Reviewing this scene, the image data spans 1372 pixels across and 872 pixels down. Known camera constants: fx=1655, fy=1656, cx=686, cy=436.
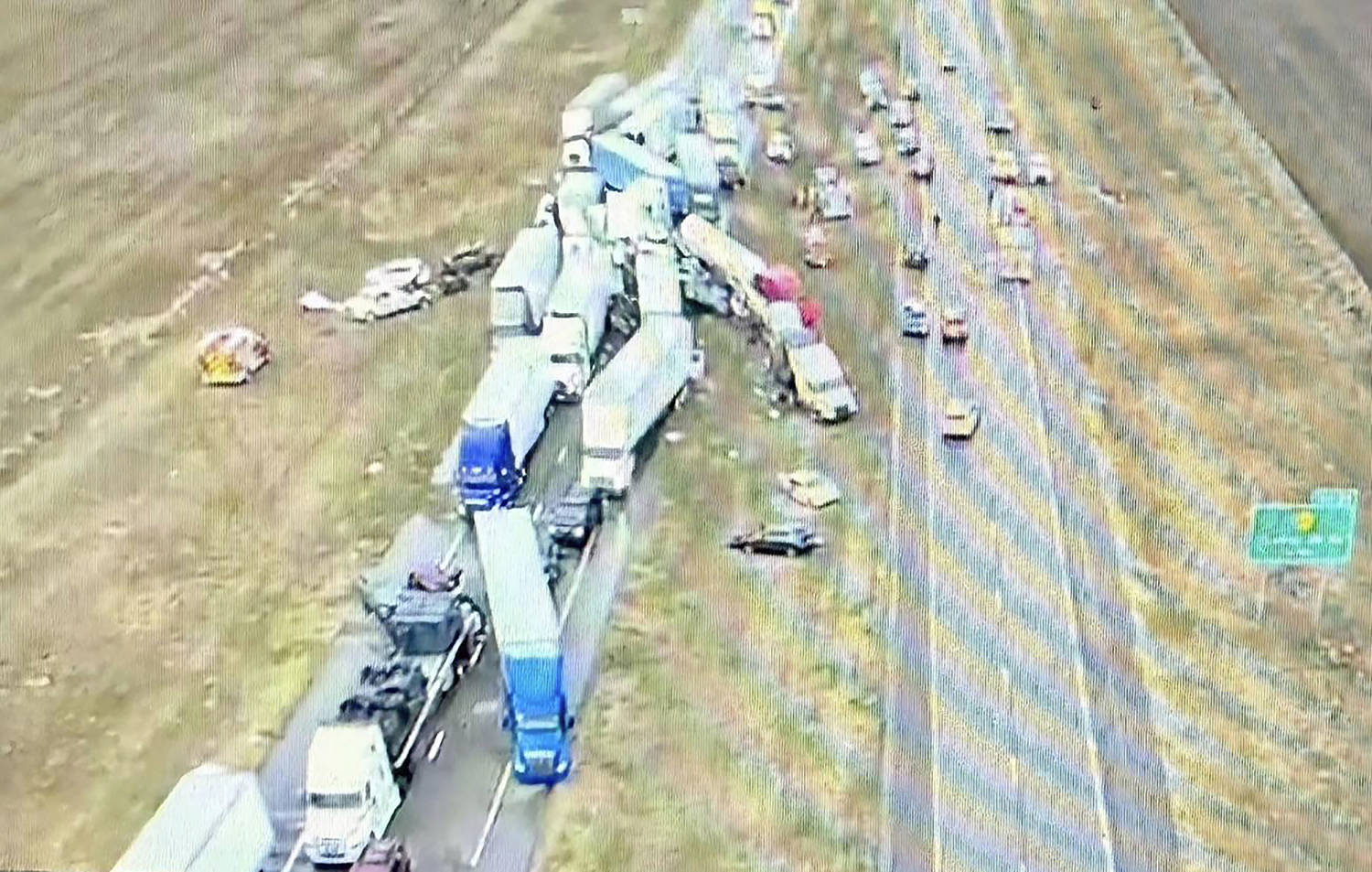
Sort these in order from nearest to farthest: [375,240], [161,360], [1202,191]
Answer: [161,360]
[375,240]
[1202,191]

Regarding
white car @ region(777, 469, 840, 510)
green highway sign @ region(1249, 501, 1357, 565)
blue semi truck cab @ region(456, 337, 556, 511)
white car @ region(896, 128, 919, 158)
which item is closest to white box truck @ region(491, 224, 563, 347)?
blue semi truck cab @ region(456, 337, 556, 511)

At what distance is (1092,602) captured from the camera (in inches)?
968

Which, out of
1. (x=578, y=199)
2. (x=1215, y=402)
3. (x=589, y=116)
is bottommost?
(x=1215, y=402)

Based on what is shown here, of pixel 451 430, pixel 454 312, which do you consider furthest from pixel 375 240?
pixel 451 430

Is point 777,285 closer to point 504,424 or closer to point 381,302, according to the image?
point 504,424

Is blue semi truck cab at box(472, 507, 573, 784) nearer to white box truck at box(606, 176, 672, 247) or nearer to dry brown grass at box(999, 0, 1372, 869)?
dry brown grass at box(999, 0, 1372, 869)

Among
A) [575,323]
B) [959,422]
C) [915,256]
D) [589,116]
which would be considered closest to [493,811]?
[575,323]

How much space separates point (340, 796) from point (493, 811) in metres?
2.23

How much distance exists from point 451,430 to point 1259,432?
562 inches

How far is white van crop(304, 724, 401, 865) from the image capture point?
1922 cm

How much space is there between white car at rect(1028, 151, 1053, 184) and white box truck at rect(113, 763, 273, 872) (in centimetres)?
2647

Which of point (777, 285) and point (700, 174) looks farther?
point (700, 174)

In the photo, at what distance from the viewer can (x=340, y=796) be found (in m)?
19.3

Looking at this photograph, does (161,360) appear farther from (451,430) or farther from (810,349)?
(810,349)
